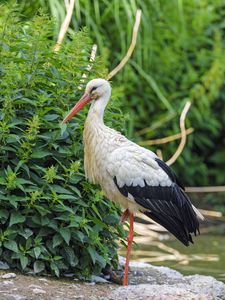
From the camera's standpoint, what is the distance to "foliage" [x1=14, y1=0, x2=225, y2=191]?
1296cm

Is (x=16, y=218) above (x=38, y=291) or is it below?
above

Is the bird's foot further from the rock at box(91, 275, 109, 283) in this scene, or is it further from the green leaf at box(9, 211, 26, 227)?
the green leaf at box(9, 211, 26, 227)

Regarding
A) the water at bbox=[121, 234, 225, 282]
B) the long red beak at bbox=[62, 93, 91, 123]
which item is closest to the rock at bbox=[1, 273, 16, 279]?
the long red beak at bbox=[62, 93, 91, 123]

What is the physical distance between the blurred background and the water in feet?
0.31

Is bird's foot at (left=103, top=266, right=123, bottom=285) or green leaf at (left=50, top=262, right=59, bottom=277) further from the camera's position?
bird's foot at (left=103, top=266, right=123, bottom=285)

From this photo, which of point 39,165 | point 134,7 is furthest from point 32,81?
point 134,7

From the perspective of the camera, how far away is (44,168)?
688 cm

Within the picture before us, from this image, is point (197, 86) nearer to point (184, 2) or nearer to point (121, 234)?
point (184, 2)

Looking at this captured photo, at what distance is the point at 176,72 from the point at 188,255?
4.47 m

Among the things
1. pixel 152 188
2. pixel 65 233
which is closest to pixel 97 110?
pixel 152 188

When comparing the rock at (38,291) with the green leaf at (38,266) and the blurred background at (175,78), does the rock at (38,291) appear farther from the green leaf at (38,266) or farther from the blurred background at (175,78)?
the blurred background at (175,78)

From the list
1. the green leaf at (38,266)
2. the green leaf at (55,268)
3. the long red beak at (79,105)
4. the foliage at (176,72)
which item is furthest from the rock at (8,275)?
the foliage at (176,72)

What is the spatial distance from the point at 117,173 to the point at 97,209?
0.38 meters

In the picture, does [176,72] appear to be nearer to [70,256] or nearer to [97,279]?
[97,279]
